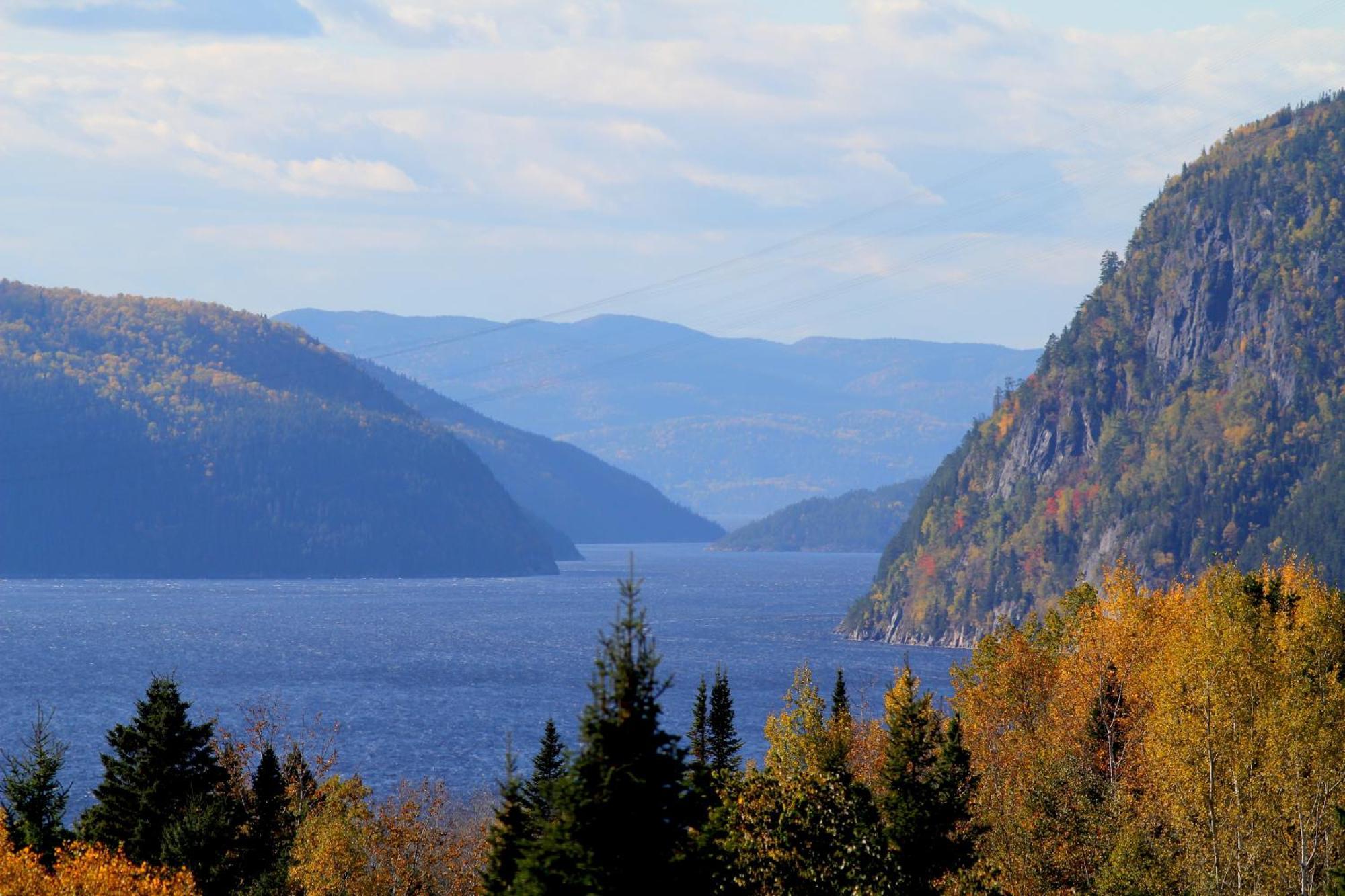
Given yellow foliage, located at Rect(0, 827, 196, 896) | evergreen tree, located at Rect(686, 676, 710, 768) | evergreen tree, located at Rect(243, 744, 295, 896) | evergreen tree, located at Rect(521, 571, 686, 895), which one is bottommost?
evergreen tree, located at Rect(243, 744, 295, 896)

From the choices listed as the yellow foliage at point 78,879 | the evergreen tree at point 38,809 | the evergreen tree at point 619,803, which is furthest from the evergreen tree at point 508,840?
the evergreen tree at point 38,809

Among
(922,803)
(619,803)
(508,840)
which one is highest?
(619,803)

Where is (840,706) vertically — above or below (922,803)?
above

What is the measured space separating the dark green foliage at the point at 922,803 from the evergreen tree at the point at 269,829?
23.9m

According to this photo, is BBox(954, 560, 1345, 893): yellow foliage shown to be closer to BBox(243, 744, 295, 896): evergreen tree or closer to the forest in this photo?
the forest

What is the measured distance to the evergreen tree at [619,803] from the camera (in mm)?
33688

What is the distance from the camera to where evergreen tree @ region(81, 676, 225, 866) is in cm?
6206

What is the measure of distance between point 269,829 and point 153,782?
635 centimetres

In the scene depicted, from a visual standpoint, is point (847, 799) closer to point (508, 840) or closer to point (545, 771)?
point (508, 840)

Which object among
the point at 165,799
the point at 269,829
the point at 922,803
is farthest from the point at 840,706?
the point at 165,799

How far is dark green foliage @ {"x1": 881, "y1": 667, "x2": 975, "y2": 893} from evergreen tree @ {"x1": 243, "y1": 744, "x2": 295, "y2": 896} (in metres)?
23.9

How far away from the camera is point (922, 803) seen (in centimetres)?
5547

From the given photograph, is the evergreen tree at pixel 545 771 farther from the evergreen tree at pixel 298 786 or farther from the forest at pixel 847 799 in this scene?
the evergreen tree at pixel 298 786

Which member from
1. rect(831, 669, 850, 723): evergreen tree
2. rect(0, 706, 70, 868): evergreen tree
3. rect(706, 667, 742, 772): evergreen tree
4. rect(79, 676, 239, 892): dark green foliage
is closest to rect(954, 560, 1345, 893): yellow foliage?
rect(831, 669, 850, 723): evergreen tree
